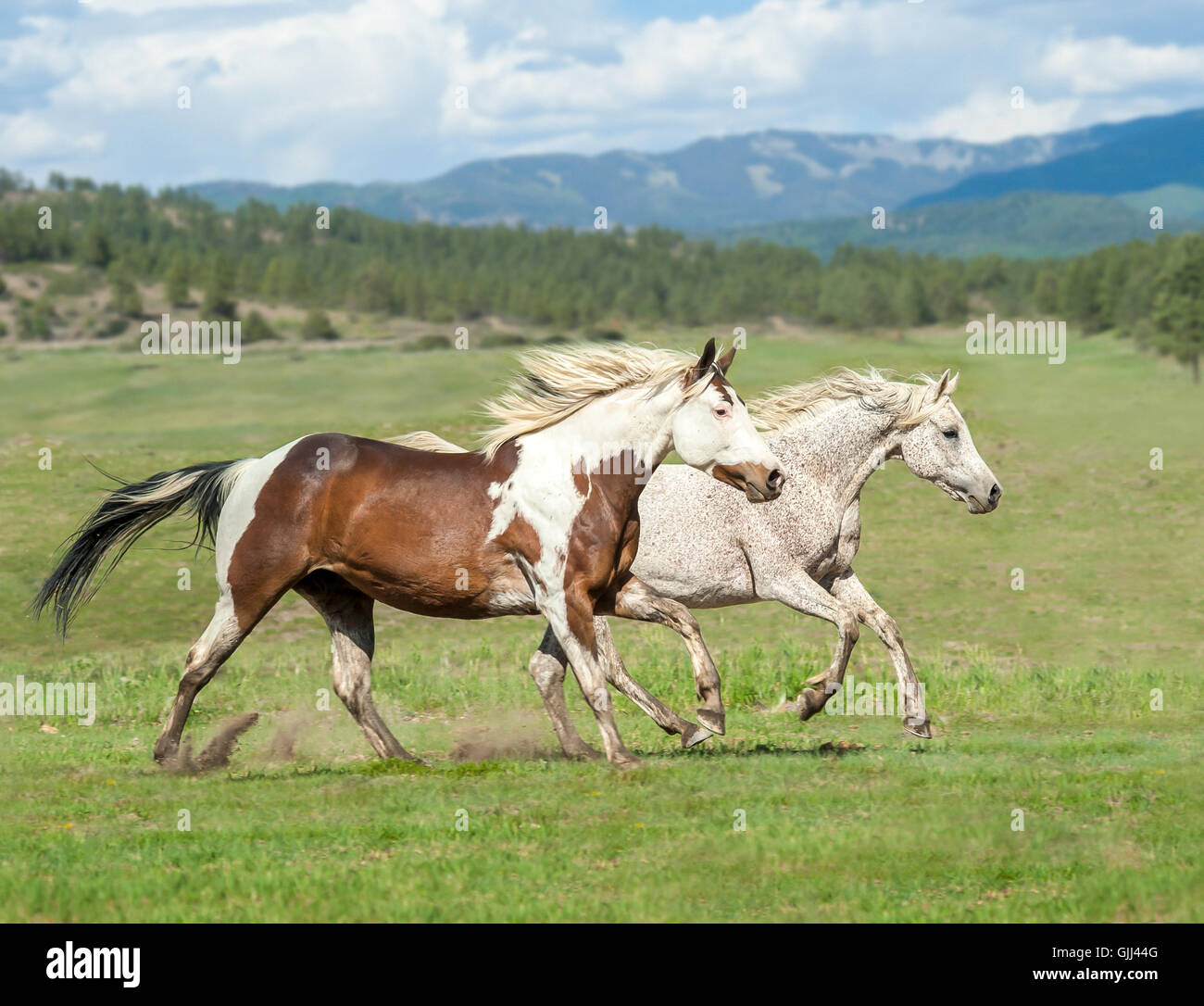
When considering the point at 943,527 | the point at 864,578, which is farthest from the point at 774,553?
the point at 943,527

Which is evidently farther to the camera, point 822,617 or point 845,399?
point 845,399

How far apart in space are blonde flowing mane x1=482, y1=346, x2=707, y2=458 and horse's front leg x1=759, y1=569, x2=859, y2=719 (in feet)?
7.39

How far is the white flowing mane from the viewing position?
11562 millimetres

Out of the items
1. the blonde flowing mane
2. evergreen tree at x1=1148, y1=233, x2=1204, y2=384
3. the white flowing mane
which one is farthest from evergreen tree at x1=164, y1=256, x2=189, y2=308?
the blonde flowing mane

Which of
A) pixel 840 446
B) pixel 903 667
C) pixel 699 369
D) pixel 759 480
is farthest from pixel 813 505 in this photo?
pixel 699 369

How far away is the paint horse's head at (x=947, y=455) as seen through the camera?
11406mm

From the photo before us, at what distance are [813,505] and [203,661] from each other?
4664 millimetres

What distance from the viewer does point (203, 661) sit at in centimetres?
939

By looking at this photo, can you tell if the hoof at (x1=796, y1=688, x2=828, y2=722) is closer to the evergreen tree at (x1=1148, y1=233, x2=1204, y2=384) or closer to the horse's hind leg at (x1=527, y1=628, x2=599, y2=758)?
the horse's hind leg at (x1=527, y1=628, x2=599, y2=758)

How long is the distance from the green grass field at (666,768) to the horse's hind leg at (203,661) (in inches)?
8.3

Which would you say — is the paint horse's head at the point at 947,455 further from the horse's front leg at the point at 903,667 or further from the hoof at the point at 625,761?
the hoof at the point at 625,761

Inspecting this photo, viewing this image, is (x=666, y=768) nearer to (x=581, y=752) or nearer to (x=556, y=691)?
(x=581, y=752)

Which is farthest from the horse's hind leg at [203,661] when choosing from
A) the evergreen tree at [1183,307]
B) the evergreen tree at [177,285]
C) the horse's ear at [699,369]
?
the evergreen tree at [177,285]

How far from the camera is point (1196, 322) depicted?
60406 millimetres
